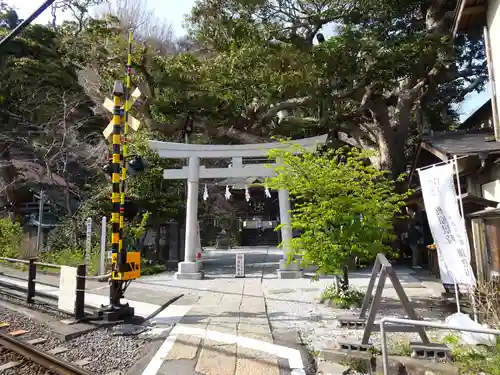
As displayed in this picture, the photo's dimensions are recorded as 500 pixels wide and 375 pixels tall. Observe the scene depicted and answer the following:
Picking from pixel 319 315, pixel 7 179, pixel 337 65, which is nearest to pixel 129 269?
pixel 319 315

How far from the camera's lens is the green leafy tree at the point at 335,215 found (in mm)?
7957

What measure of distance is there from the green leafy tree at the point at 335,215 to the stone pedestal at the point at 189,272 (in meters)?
6.20

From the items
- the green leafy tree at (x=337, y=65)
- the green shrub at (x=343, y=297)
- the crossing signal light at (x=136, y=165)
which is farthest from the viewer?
the green leafy tree at (x=337, y=65)

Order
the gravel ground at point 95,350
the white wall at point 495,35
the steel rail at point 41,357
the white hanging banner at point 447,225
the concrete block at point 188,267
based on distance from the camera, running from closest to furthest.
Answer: the steel rail at point 41,357 < the gravel ground at point 95,350 < the white hanging banner at point 447,225 < the white wall at point 495,35 < the concrete block at point 188,267

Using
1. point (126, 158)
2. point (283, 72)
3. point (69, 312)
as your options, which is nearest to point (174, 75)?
point (283, 72)

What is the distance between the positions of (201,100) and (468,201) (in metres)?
12.0

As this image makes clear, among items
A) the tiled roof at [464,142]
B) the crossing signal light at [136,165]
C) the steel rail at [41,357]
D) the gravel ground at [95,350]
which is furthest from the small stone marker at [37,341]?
the tiled roof at [464,142]

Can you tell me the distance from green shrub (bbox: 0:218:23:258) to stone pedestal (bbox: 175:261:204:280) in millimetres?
8728

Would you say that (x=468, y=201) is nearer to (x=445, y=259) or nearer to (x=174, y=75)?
(x=445, y=259)

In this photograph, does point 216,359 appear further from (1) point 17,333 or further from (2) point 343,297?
(2) point 343,297

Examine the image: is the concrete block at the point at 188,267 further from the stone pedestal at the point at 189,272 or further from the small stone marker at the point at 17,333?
the small stone marker at the point at 17,333

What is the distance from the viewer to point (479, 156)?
9648 millimetres

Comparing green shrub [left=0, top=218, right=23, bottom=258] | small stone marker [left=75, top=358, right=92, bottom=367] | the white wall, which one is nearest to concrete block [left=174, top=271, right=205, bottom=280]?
small stone marker [left=75, top=358, right=92, bottom=367]

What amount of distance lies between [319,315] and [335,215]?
224cm
